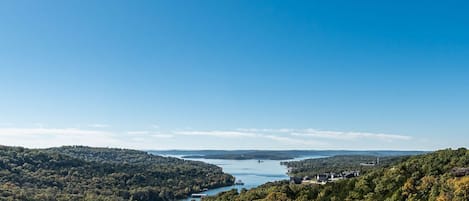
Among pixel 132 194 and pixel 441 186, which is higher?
pixel 441 186

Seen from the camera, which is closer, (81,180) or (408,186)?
(408,186)

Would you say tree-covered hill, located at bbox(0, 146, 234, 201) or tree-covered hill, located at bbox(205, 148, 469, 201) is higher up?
tree-covered hill, located at bbox(205, 148, 469, 201)

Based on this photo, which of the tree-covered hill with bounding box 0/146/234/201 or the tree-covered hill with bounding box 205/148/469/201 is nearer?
the tree-covered hill with bounding box 205/148/469/201

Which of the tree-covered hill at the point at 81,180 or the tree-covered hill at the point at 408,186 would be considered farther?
the tree-covered hill at the point at 81,180

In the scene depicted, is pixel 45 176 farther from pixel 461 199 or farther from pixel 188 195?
pixel 461 199

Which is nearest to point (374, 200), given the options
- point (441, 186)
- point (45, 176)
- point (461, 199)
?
point (441, 186)
